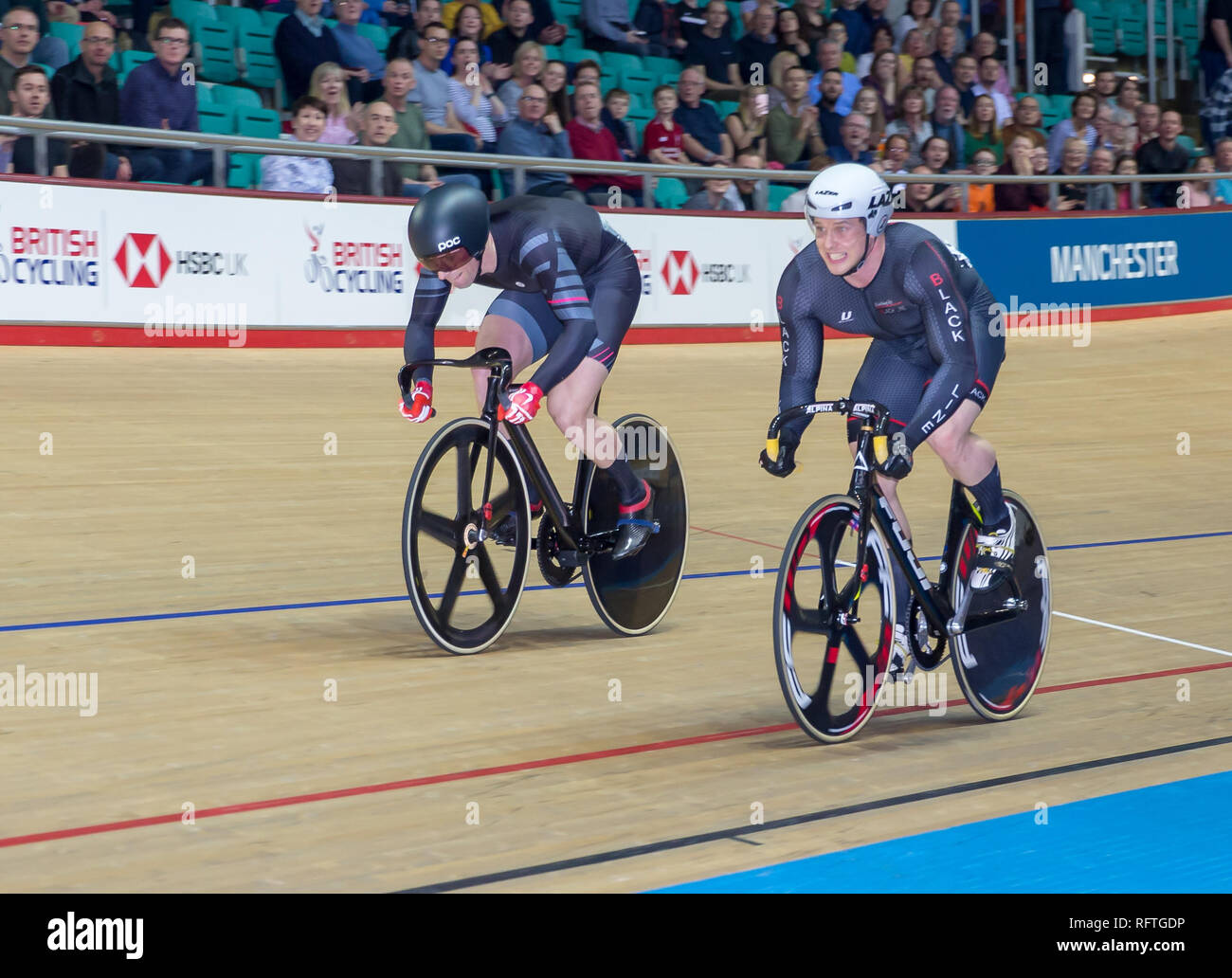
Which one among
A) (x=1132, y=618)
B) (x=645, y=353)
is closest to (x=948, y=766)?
(x=1132, y=618)

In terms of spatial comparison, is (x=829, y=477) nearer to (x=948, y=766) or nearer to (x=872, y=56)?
(x=948, y=766)

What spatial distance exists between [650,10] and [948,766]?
9.57 m

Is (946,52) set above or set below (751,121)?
above

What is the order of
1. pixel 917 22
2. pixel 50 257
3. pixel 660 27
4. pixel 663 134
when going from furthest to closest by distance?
Result: pixel 917 22, pixel 660 27, pixel 663 134, pixel 50 257

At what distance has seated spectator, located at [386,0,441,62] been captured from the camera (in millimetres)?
10148

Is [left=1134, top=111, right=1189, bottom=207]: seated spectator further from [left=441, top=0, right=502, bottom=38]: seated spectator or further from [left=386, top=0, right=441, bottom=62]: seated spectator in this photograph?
[left=386, top=0, right=441, bottom=62]: seated spectator

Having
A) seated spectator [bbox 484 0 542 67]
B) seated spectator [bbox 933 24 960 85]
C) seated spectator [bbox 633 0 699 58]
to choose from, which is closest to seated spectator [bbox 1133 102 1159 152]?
seated spectator [bbox 933 24 960 85]

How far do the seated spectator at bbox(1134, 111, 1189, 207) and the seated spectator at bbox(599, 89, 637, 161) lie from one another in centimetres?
532

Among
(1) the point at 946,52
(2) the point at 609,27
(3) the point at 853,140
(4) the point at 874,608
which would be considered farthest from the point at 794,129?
(4) the point at 874,608

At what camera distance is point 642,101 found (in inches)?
480

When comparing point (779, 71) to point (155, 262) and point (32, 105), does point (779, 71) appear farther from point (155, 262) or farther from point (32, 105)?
point (32, 105)

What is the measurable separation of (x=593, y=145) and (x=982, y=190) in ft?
11.6

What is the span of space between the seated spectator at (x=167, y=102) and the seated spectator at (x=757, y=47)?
4.77m

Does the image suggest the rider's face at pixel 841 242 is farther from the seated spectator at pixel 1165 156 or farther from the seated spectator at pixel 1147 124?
the seated spectator at pixel 1147 124
